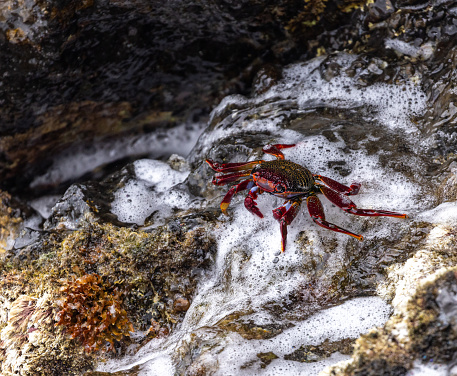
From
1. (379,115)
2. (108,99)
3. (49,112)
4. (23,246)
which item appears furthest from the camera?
(108,99)

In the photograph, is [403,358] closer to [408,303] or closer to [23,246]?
[408,303]

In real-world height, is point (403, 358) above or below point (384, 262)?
above

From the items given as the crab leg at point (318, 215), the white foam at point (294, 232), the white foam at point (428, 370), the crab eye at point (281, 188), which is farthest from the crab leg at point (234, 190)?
the white foam at point (428, 370)

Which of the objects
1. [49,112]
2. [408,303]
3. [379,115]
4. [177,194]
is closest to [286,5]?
[379,115]

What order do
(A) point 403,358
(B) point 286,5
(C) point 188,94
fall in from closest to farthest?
1. (A) point 403,358
2. (B) point 286,5
3. (C) point 188,94

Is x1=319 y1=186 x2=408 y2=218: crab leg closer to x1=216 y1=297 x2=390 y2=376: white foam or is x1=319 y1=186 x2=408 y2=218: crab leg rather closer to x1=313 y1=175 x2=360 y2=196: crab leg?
x1=313 y1=175 x2=360 y2=196: crab leg

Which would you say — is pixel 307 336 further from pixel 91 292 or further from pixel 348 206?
pixel 91 292

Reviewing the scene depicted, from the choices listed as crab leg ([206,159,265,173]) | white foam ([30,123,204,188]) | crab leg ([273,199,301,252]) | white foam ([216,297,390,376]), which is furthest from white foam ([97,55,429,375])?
white foam ([30,123,204,188])

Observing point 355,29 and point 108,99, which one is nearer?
point 355,29
